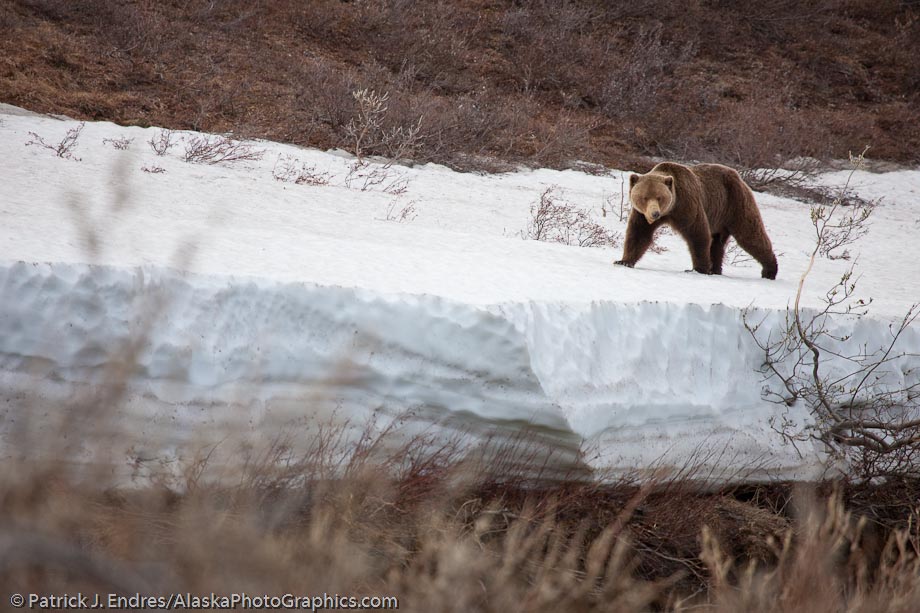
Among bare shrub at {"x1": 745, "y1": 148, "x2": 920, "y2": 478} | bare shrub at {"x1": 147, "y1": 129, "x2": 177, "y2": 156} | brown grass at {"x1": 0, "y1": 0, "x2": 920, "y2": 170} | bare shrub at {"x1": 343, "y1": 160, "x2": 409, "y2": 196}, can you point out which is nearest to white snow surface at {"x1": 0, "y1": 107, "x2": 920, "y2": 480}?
bare shrub at {"x1": 745, "y1": 148, "x2": 920, "y2": 478}

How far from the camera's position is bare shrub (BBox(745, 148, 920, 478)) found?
400 centimetres

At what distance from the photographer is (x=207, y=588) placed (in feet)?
4.46

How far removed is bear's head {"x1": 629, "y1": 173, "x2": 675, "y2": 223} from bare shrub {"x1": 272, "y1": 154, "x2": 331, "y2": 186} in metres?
3.14

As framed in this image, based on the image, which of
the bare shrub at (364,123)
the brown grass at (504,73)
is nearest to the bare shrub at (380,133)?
the bare shrub at (364,123)

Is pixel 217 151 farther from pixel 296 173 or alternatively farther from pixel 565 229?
pixel 565 229

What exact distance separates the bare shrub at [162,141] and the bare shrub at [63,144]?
0.65 metres

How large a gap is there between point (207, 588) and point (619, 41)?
57.5 ft

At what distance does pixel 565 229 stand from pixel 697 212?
8.57ft

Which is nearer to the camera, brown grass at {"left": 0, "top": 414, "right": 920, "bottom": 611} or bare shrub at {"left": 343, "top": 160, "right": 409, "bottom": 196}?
brown grass at {"left": 0, "top": 414, "right": 920, "bottom": 611}

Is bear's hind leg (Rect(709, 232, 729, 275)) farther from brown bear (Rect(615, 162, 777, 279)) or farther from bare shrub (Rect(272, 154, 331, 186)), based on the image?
bare shrub (Rect(272, 154, 331, 186))

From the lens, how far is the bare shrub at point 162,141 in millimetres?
6980

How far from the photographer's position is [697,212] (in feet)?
18.1

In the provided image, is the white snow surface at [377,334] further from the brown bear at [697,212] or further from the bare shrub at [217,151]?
the bare shrub at [217,151]

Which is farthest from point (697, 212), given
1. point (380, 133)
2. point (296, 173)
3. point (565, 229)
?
point (380, 133)
